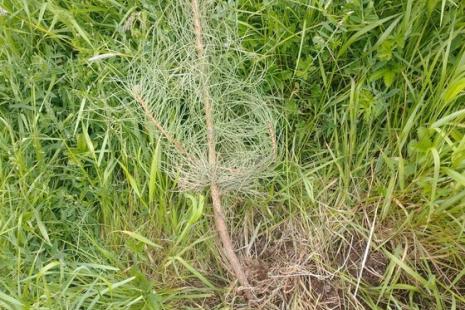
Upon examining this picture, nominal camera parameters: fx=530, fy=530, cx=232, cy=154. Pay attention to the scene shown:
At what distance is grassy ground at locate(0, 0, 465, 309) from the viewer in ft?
5.33

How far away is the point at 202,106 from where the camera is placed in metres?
1.68

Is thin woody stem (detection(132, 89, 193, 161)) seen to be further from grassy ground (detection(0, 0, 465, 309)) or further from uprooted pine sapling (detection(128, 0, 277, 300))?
grassy ground (detection(0, 0, 465, 309))

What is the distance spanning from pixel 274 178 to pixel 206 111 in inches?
13.2

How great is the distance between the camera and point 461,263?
1.61 m

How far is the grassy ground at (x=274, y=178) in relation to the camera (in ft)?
5.33

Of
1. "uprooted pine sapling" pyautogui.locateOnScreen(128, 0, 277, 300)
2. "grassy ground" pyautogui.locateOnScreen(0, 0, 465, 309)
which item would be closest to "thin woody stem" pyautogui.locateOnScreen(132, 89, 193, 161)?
"uprooted pine sapling" pyautogui.locateOnScreen(128, 0, 277, 300)

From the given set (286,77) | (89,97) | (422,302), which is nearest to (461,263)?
(422,302)

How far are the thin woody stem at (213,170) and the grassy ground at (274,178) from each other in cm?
6

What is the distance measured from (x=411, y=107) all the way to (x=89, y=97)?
1.05 meters

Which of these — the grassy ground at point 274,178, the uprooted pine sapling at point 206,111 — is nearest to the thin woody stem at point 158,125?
the uprooted pine sapling at point 206,111

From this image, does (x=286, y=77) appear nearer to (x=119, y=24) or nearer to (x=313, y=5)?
(x=313, y=5)

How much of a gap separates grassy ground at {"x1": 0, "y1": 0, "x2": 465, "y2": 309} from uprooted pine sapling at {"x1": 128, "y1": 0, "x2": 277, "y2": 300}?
71mm

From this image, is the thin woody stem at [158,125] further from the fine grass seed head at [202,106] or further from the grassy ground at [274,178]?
the grassy ground at [274,178]

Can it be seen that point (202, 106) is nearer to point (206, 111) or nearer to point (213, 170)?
point (206, 111)
